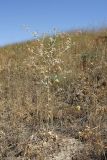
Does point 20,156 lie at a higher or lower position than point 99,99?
lower

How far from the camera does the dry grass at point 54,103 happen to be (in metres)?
6.79

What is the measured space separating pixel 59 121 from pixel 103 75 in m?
1.93

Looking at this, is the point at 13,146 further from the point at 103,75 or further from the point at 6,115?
the point at 103,75

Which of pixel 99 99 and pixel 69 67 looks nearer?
pixel 99 99

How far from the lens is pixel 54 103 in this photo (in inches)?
322

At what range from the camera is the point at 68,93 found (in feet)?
28.5

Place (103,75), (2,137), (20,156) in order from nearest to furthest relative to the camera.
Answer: (20,156) < (2,137) < (103,75)

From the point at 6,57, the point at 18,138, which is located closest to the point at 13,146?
the point at 18,138

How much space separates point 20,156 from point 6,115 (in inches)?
59.4

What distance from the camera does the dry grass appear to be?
6.79m

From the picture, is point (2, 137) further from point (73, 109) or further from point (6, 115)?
point (73, 109)

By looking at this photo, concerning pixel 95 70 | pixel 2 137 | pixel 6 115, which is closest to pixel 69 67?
pixel 95 70

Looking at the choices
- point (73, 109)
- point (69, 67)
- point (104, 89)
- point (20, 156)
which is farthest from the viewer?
point (69, 67)

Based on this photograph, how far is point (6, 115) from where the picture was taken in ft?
26.5
